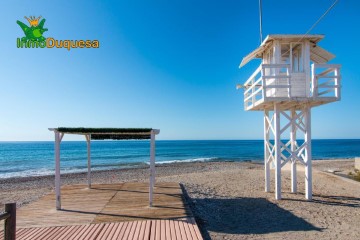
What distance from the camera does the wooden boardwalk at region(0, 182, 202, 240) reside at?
227 inches

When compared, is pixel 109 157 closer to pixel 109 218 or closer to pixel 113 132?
pixel 113 132

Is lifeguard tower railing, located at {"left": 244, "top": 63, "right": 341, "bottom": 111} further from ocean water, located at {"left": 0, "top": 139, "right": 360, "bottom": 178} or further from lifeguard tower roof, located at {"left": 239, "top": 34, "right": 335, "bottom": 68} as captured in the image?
ocean water, located at {"left": 0, "top": 139, "right": 360, "bottom": 178}

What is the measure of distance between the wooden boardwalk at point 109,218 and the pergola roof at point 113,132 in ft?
7.55

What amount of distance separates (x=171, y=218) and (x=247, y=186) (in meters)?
9.03

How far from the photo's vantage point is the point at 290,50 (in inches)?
426

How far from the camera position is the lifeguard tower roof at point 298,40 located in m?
10.6

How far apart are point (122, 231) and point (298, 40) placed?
10.3 metres

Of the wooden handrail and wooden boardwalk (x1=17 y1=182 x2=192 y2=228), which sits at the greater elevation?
the wooden handrail

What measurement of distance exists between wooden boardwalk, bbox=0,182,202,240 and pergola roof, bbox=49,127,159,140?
2.30 meters

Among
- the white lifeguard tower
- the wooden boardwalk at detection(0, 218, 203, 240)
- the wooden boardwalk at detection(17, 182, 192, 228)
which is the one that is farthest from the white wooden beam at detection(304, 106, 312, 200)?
the wooden boardwalk at detection(0, 218, 203, 240)

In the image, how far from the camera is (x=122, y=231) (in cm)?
594

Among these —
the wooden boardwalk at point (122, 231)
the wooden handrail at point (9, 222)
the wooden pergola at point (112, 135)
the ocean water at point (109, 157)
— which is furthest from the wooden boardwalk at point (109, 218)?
the ocean water at point (109, 157)

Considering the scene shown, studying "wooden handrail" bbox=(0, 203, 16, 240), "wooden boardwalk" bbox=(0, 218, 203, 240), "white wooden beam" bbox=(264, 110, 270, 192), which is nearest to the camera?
"wooden handrail" bbox=(0, 203, 16, 240)

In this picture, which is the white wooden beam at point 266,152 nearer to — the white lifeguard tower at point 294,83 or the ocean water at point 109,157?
the white lifeguard tower at point 294,83
